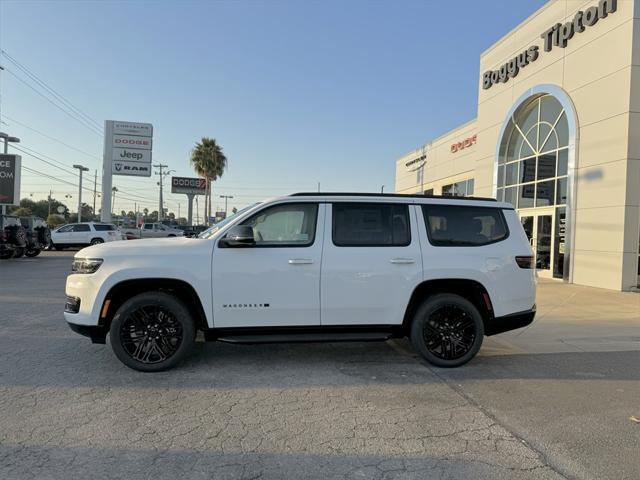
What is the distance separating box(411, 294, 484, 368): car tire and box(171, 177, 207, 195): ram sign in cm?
8365

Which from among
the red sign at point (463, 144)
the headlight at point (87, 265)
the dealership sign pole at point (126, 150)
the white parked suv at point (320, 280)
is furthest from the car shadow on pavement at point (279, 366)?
the dealership sign pole at point (126, 150)

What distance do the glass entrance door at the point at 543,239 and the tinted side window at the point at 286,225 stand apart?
12605mm

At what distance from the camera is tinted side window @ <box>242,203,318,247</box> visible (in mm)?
5379

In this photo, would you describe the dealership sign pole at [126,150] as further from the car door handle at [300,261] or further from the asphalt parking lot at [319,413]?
the car door handle at [300,261]

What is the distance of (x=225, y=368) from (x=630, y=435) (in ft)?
12.8

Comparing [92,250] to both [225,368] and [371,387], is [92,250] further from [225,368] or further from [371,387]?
[371,387]

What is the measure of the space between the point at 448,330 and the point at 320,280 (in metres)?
1.65

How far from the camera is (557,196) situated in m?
15.7

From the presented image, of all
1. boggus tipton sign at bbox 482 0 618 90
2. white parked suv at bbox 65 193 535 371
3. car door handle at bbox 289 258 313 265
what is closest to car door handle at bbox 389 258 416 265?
white parked suv at bbox 65 193 535 371

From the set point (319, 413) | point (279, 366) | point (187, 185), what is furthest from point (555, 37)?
point (187, 185)

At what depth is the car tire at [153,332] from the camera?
5.11 meters

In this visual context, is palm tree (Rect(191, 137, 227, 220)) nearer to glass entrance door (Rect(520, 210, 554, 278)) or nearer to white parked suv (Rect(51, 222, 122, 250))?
white parked suv (Rect(51, 222, 122, 250))

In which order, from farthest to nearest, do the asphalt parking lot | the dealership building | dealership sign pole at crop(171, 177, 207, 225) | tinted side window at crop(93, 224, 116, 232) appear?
dealership sign pole at crop(171, 177, 207, 225) < tinted side window at crop(93, 224, 116, 232) < the dealership building < the asphalt parking lot

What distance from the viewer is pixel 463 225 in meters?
5.75
